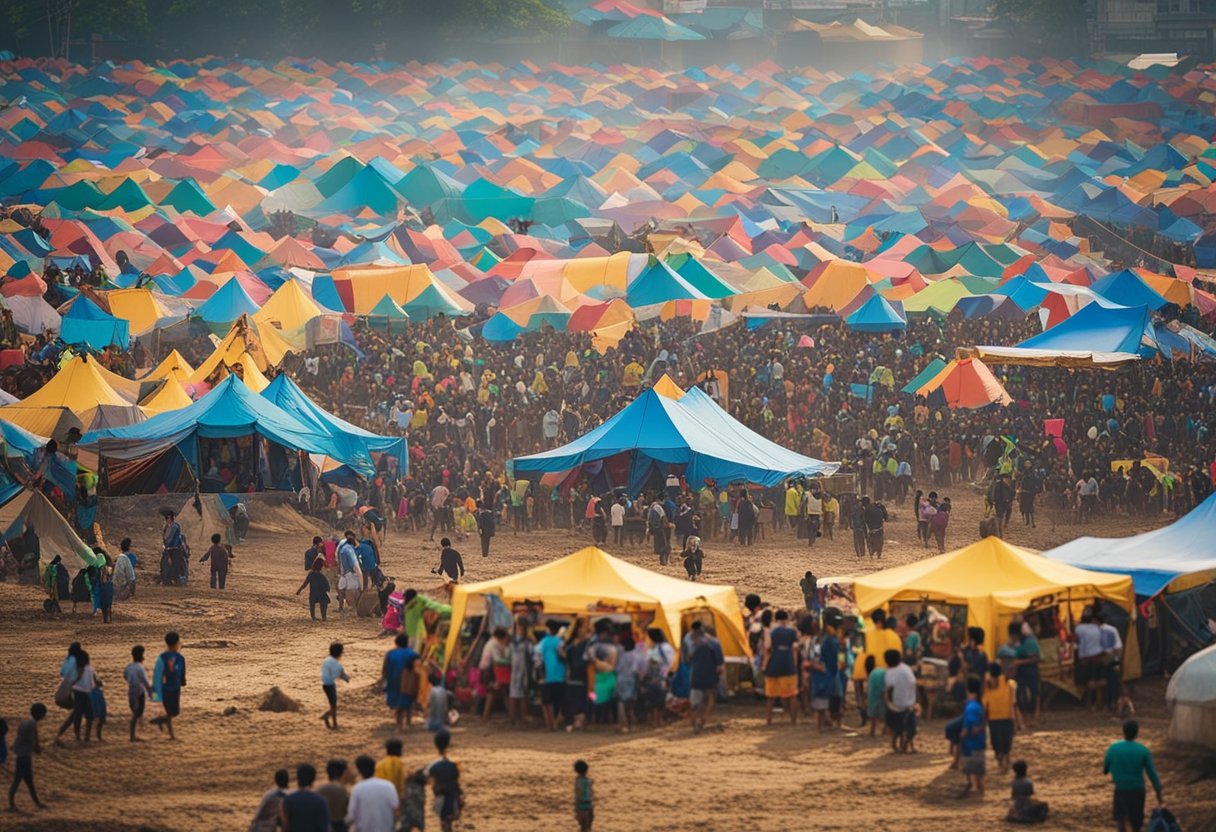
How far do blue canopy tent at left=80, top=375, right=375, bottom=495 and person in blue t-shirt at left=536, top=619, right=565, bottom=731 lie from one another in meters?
9.11

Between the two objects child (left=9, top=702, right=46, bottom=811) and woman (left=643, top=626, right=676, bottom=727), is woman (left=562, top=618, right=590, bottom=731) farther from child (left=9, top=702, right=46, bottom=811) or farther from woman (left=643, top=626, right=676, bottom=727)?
child (left=9, top=702, right=46, bottom=811)

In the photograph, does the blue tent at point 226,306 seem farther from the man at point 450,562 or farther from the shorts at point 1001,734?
the shorts at point 1001,734

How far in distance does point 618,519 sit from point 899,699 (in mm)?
10483

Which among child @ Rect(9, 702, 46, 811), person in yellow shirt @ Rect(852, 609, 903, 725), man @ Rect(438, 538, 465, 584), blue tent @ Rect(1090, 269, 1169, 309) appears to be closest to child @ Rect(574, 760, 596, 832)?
person in yellow shirt @ Rect(852, 609, 903, 725)

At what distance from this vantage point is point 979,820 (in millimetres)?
12227

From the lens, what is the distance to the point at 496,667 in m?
14.8

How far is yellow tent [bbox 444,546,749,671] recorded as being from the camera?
48.9ft

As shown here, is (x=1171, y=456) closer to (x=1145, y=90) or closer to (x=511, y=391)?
(x=511, y=391)

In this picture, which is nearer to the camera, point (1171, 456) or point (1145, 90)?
point (1171, 456)

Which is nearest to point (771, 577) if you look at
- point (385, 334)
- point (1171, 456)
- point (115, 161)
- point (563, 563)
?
point (563, 563)

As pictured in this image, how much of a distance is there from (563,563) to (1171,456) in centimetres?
1523

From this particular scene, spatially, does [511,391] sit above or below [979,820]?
above

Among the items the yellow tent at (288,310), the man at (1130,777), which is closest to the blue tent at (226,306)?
the yellow tent at (288,310)

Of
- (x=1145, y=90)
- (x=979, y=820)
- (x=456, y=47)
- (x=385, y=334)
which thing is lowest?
(x=979, y=820)
